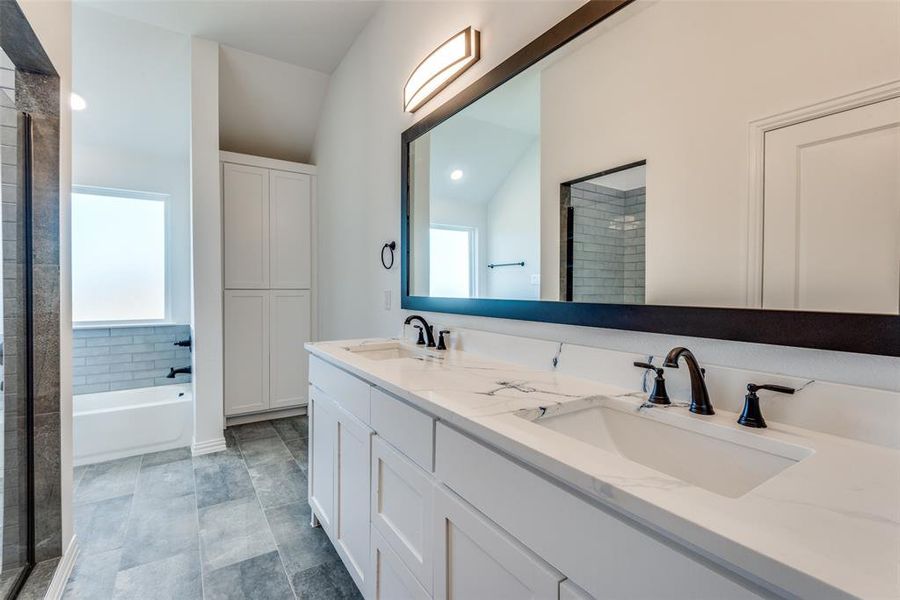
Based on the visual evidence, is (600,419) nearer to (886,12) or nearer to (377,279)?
(886,12)

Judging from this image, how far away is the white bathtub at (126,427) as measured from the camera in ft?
8.45

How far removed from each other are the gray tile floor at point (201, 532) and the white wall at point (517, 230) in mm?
1321

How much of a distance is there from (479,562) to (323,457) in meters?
1.10

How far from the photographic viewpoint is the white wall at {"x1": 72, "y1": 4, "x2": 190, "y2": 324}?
2.53 m

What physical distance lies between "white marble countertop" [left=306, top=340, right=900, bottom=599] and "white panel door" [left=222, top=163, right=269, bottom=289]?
2911 mm

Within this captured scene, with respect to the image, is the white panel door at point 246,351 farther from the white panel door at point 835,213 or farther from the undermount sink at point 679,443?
the white panel door at point 835,213

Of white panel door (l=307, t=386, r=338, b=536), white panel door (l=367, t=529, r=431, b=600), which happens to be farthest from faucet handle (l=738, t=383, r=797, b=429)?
white panel door (l=307, t=386, r=338, b=536)

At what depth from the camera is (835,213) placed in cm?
72

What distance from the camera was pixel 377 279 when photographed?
2.46 m

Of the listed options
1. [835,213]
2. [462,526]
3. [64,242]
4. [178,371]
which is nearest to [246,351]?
[178,371]

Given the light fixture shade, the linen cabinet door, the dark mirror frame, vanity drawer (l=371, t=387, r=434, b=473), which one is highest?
the light fixture shade

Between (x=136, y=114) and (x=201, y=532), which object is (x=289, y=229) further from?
(x=201, y=532)

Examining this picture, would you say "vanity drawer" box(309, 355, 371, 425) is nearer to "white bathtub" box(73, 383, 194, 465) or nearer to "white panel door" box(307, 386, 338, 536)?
"white panel door" box(307, 386, 338, 536)

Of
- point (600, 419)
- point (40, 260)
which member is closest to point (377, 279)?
point (40, 260)
